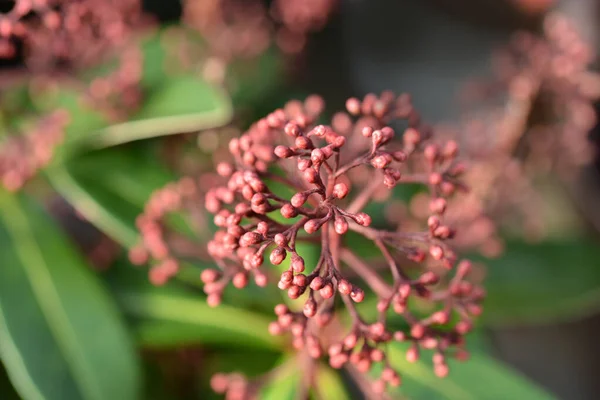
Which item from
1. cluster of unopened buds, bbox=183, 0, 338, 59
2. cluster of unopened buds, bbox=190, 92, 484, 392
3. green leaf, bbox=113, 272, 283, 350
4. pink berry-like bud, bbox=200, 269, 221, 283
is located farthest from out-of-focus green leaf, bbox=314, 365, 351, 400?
cluster of unopened buds, bbox=183, 0, 338, 59

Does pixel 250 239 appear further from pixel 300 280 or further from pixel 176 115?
pixel 176 115

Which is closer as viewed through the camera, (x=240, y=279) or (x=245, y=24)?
(x=240, y=279)

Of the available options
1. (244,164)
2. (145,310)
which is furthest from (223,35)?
(244,164)

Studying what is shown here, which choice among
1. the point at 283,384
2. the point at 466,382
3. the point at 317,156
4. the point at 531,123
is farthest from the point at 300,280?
the point at 531,123

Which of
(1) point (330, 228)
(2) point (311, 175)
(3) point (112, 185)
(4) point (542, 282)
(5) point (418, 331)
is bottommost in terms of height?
(4) point (542, 282)

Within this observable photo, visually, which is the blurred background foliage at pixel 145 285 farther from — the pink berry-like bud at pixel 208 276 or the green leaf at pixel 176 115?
the pink berry-like bud at pixel 208 276

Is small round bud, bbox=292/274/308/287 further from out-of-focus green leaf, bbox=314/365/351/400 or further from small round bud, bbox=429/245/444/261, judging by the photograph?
out-of-focus green leaf, bbox=314/365/351/400

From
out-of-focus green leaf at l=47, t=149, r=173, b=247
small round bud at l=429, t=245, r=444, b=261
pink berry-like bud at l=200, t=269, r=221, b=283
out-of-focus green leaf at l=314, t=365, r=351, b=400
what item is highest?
small round bud at l=429, t=245, r=444, b=261
